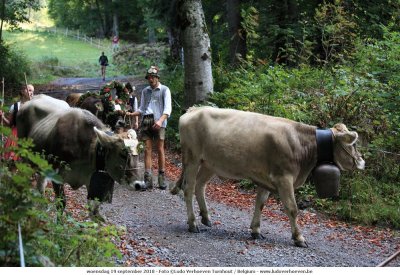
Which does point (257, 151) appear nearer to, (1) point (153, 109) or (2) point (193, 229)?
(2) point (193, 229)

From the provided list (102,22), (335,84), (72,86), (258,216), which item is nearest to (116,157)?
(258,216)

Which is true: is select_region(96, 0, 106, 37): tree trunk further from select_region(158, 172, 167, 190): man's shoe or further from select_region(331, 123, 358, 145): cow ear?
select_region(331, 123, 358, 145): cow ear

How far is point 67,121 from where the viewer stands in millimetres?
8141

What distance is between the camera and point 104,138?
7.64 metres

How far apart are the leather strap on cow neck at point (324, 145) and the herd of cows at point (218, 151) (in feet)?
0.11

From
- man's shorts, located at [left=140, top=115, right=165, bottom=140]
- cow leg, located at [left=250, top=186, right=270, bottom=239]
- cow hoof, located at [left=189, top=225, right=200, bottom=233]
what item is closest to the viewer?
cow leg, located at [left=250, top=186, right=270, bottom=239]

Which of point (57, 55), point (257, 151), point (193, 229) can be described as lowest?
point (57, 55)

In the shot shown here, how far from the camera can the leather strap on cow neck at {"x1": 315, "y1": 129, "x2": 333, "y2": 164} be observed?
317 inches

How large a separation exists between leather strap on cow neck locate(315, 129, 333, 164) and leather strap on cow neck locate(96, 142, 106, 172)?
9.51 ft

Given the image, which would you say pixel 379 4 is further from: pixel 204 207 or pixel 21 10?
pixel 21 10

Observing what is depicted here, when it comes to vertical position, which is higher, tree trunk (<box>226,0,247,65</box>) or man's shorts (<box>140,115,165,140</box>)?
tree trunk (<box>226,0,247,65</box>)

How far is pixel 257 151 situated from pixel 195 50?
6429 mm

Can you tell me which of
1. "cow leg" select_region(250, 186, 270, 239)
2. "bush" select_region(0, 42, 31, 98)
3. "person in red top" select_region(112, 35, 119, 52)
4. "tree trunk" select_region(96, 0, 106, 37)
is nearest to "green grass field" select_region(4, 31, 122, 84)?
"person in red top" select_region(112, 35, 119, 52)
